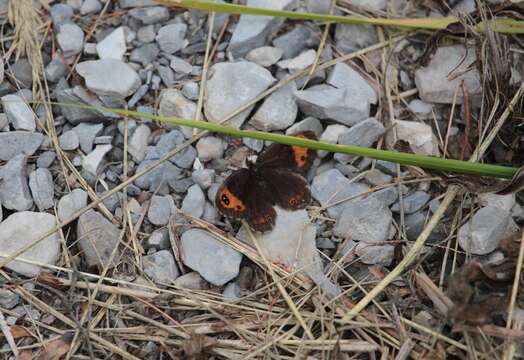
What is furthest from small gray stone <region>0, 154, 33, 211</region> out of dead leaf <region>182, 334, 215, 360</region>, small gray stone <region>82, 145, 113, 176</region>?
dead leaf <region>182, 334, 215, 360</region>

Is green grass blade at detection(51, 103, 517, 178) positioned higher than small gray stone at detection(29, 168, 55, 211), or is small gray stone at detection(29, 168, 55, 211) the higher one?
green grass blade at detection(51, 103, 517, 178)

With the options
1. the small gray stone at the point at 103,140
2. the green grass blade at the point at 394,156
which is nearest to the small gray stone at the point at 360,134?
the green grass blade at the point at 394,156

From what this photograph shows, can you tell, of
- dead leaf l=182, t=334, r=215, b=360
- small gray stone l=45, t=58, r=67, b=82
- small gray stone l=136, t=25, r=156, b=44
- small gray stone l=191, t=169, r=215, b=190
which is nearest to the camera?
dead leaf l=182, t=334, r=215, b=360

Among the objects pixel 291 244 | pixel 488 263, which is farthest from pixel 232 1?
pixel 488 263

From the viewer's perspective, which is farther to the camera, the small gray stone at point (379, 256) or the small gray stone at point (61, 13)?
the small gray stone at point (61, 13)

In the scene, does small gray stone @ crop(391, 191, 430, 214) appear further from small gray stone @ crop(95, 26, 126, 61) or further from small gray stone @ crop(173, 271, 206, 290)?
small gray stone @ crop(95, 26, 126, 61)

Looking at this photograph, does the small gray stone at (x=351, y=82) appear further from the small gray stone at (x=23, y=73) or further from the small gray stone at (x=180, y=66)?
the small gray stone at (x=23, y=73)
